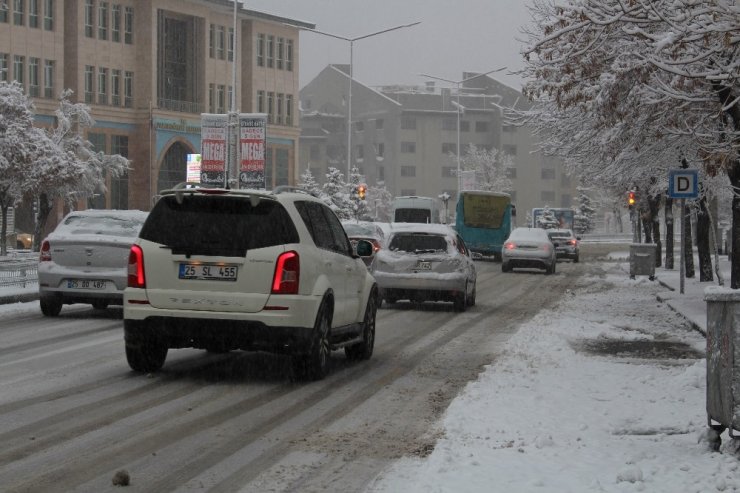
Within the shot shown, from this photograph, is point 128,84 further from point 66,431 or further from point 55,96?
point 66,431

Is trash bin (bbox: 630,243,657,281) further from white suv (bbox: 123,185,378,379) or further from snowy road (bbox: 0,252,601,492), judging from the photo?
white suv (bbox: 123,185,378,379)

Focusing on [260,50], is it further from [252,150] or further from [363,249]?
[363,249]

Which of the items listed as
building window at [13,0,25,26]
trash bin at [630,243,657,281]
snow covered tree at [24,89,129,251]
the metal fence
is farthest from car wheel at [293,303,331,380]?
building window at [13,0,25,26]

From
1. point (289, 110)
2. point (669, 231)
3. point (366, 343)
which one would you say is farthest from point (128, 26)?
point (366, 343)

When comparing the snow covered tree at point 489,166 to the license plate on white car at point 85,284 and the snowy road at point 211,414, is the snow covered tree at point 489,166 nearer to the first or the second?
the license plate on white car at point 85,284

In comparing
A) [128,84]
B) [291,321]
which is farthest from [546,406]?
[128,84]

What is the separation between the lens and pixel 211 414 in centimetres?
985

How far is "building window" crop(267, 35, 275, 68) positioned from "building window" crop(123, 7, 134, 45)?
45.0 feet

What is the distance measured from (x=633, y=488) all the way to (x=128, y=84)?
7585cm

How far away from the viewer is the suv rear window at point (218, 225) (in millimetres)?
11664

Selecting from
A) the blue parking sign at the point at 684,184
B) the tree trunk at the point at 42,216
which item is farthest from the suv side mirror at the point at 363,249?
the tree trunk at the point at 42,216

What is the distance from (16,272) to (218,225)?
1416 cm

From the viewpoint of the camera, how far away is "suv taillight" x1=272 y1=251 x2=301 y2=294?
38.0 ft

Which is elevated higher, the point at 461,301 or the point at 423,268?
the point at 423,268
